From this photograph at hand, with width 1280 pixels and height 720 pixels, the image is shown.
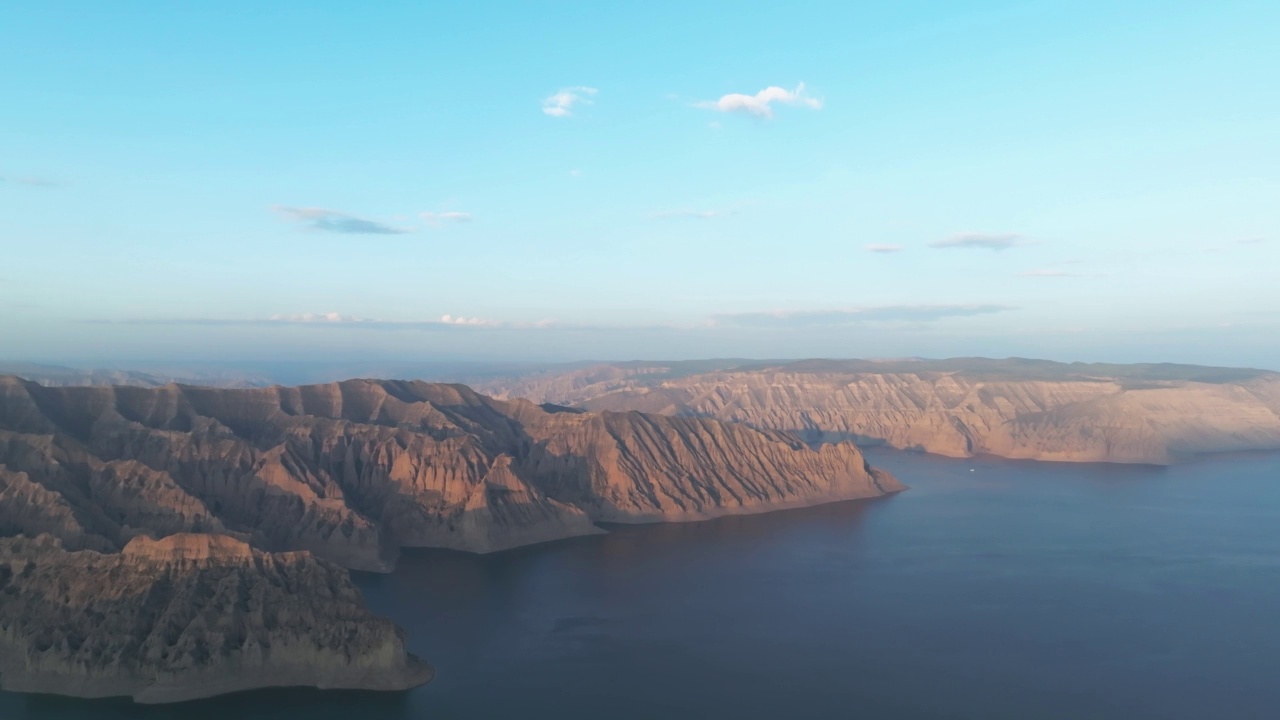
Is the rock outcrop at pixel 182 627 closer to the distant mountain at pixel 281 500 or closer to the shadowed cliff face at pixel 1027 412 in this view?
the distant mountain at pixel 281 500

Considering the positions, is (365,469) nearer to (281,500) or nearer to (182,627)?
(281,500)

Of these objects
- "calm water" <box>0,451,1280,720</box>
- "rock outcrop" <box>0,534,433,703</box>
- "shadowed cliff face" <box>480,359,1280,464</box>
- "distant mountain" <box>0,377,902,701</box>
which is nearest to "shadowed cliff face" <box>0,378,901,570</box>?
"distant mountain" <box>0,377,902,701</box>

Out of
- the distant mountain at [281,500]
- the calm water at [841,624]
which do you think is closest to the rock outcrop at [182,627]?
the distant mountain at [281,500]

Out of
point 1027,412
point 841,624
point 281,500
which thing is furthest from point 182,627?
point 1027,412

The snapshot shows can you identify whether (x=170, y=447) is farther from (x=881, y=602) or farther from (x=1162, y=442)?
(x=1162, y=442)

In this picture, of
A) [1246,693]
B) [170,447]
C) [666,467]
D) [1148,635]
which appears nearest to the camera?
[1246,693]

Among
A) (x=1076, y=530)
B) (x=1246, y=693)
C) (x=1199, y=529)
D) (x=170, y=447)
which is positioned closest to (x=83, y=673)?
(x=170, y=447)
